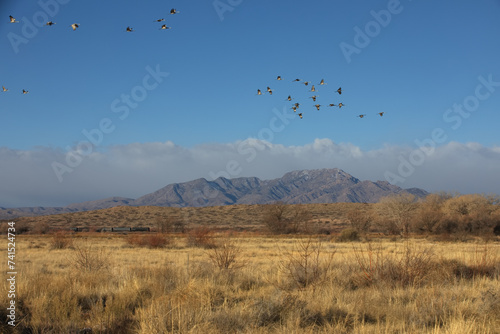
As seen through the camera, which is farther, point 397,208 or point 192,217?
point 192,217

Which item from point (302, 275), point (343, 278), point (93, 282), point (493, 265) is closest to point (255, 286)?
point (302, 275)

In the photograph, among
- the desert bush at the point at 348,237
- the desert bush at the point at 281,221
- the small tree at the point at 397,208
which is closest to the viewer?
the desert bush at the point at 348,237

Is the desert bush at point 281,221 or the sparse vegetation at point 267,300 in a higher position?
the sparse vegetation at point 267,300

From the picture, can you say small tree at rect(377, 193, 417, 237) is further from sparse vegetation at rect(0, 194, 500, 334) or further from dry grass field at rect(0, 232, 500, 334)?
dry grass field at rect(0, 232, 500, 334)

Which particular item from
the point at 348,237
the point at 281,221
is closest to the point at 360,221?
the point at 281,221

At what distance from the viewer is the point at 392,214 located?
210ft

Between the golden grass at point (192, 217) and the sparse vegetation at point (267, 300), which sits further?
the golden grass at point (192, 217)

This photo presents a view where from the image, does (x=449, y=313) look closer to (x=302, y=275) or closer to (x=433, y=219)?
(x=302, y=275)

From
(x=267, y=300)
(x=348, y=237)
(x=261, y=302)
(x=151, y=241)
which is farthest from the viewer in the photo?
(x=348, y=237)

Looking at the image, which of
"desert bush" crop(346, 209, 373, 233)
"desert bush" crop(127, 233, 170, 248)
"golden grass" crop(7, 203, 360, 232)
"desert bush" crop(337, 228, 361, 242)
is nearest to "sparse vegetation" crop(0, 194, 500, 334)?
"desert bush" crop(127, 233, 170, 248)

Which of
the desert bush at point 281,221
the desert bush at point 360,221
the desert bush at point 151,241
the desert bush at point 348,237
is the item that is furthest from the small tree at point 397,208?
the desert bush at point 151,241

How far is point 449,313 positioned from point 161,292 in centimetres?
620

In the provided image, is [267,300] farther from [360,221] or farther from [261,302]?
[360,221]

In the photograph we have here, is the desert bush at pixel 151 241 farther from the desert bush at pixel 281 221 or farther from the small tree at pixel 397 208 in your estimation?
the small tree at pixel 397 208
